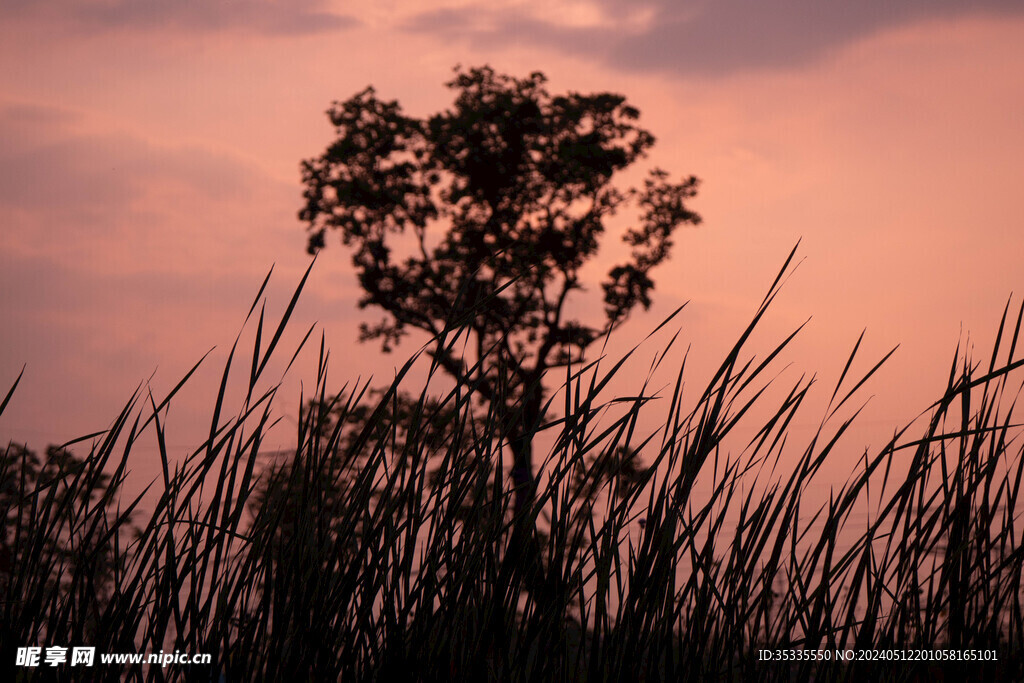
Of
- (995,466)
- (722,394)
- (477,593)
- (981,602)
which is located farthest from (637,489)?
(981,602)

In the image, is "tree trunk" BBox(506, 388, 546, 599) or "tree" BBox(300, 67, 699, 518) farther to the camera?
"tree" BBox(300, 67, 699, 518)

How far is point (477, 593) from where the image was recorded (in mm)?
1401

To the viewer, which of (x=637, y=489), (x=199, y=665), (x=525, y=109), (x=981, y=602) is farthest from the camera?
(x=525, y=109)

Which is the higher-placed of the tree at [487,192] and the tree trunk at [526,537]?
the tree at [487,192]

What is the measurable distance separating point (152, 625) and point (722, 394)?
0.90 meters

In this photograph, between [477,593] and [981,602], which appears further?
[981,602]

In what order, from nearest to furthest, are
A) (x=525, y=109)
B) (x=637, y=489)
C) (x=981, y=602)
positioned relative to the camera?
(x=637, y=489) < (x=981, y=602) < (x=525, y=109)

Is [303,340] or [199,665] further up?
[303,340]

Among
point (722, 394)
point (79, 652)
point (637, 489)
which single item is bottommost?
point (79, 652)

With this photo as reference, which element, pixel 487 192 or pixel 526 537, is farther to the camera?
pixel 487 192

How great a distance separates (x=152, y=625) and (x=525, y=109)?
12.5m

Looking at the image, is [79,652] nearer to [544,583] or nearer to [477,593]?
[477,593]

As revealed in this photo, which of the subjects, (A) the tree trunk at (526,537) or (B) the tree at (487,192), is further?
(B) the tree at (487,192)

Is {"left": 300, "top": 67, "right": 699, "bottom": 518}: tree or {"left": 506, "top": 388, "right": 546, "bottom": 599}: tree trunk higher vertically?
{"left": 300, "top": 67, "right": 699, "bottom": 518}: tree
